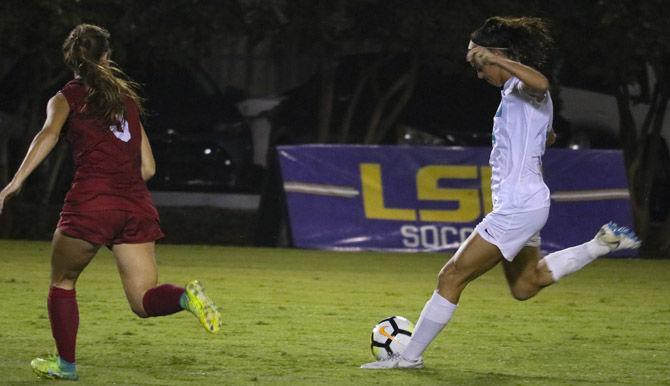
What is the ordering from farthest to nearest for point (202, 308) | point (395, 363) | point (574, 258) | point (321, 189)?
point (321, 189)
point (574, 258)
point (395, 363)
point (202, 308)

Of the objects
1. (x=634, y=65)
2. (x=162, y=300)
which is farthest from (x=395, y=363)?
(x=634, y=65)

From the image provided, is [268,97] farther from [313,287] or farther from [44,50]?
[313,287]

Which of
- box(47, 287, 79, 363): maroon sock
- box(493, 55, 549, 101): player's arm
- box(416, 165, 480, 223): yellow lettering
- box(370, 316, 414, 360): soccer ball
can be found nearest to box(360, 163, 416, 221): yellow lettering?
box(416, 165, 480, 223): yellow lettering

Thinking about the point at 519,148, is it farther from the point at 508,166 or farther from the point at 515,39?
the point at 515,39

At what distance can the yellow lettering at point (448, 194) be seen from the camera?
56.8 feet

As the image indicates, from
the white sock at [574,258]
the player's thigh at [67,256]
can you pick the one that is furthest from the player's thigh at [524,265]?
the player's thigh at [67,256]

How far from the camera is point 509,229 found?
7.68m

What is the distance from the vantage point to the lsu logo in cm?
1731

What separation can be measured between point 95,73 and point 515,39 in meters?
2.35

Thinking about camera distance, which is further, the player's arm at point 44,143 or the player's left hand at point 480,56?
the player's left hand at point 480,56

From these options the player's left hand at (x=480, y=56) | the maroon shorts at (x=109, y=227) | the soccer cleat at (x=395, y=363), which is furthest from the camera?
the soccer cleat at (x=395, y=363)

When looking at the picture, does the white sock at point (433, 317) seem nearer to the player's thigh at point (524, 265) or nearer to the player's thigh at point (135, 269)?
the player's thigh at point (524, 265)

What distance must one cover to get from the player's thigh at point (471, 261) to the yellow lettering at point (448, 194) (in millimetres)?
9551

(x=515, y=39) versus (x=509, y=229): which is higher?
(x=515, y=39)
